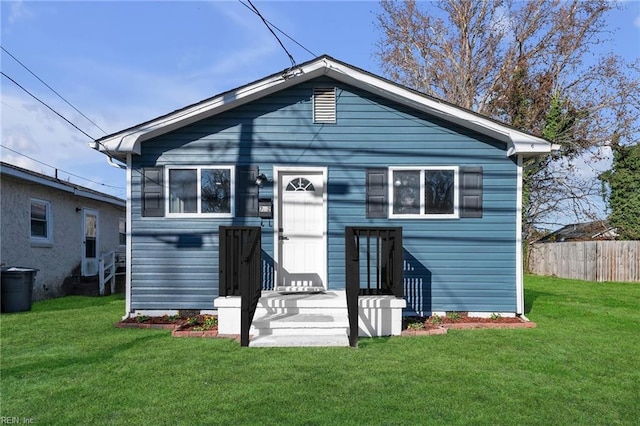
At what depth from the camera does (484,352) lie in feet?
15.6

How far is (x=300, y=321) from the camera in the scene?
5371mm

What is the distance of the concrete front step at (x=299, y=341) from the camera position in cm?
494

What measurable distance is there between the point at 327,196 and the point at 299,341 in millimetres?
2518

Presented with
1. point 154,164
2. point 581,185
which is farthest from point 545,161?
point 154,164

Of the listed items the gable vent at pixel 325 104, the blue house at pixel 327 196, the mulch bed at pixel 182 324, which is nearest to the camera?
the mulch bed at pixel 182 324

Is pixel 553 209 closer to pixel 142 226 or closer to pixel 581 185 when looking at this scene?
pixel 581 185

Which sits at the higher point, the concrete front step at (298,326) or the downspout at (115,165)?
the downspout at (115,165)

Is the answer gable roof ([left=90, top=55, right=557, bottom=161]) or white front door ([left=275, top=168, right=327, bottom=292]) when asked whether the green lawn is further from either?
gable roof ([left=90, top=55, right=557, bottom=161])

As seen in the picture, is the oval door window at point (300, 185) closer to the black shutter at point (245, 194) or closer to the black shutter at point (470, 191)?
the black shutter at point (245, 194)

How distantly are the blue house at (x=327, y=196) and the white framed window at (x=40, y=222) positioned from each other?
14.2 ft

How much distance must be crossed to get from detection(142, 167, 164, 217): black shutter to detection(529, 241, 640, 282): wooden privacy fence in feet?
45.4

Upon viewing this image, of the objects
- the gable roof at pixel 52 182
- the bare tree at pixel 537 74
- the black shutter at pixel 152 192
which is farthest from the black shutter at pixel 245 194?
the bare tree at pixel 537 74

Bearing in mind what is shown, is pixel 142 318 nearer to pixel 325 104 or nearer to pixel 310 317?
pixel 310 317

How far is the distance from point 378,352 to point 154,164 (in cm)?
448
